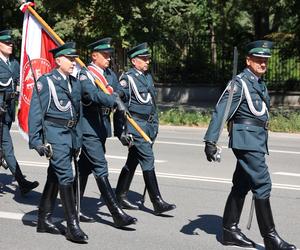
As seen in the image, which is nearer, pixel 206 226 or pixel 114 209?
pixel 114 209

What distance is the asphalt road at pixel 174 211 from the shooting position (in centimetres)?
675

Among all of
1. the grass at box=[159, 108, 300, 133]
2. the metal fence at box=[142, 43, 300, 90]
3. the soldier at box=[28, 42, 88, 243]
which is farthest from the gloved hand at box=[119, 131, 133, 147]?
the metal fence at box=[142, 43, 300, 90]

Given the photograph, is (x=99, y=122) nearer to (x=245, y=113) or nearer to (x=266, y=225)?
(x=245, y=113)

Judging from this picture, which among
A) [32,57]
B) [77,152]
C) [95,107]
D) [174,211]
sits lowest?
[174,211]

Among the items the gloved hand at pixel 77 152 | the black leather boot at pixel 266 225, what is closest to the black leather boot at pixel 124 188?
the gloved hand at pixel 77 152

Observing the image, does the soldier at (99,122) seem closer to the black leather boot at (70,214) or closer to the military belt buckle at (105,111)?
the military belt buckle at (105,111)

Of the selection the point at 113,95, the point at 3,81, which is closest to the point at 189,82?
the point at 3,81

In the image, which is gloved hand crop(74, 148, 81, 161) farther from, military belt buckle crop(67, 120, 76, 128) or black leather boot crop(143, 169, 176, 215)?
black leather boot crop(143, 169, 176, 215)

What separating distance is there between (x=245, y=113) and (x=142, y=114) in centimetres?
181

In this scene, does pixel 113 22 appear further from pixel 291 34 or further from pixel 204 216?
pixel 204 216

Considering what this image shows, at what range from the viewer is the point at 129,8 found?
2247cm

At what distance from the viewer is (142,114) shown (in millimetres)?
8000

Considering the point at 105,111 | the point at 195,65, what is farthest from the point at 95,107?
the point at 195,65

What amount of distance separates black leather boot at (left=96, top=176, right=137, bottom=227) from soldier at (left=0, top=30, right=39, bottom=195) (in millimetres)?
1882
